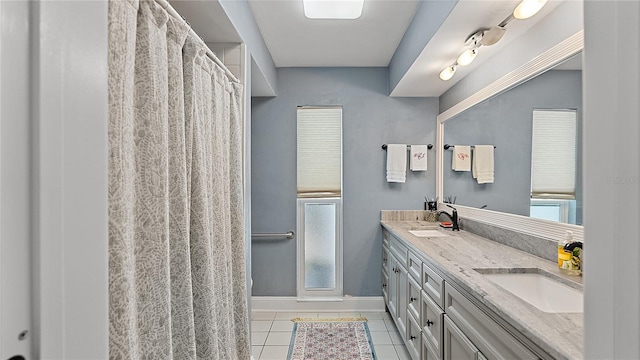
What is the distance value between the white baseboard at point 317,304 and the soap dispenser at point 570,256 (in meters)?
2.06

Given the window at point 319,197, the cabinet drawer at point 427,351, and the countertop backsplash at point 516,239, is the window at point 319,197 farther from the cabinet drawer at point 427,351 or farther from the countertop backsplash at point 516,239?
the cabinet drawer at point 427,351

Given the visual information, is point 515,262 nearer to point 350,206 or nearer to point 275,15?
point 350,206

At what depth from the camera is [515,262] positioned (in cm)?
163

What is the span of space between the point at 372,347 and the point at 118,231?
233cm

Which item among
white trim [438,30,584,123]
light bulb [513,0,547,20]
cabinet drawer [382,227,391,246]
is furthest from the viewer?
cabinet drawer [382,227,391,246]

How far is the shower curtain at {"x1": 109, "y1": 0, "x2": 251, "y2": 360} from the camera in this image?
0.79 meters

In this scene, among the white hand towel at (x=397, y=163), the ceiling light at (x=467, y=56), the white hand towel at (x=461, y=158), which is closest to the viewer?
the ceiling light at (x=467, y=56)

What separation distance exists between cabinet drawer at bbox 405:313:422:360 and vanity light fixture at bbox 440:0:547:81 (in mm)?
1767

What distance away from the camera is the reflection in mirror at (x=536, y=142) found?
1581 millimetres

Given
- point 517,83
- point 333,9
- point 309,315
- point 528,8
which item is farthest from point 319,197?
point 528,8

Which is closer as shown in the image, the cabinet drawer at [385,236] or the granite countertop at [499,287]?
the granite countertop at [499,287]

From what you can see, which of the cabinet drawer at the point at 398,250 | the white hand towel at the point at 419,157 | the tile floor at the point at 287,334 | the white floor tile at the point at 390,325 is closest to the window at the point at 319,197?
the tile floor at the point at 287,334

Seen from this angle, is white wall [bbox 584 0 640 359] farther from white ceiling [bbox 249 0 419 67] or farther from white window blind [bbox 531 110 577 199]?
white ceiling [bbox 249 0 419 67]

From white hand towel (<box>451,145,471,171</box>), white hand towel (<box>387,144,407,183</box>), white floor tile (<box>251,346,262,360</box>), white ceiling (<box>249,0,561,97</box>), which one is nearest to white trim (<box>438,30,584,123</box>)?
white ceiling (<box>249,0,561,97</box>)
